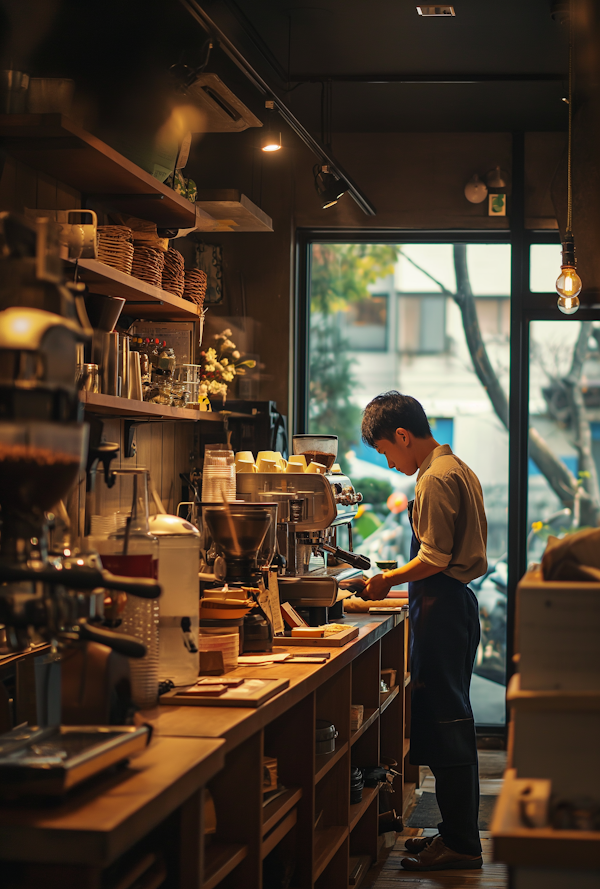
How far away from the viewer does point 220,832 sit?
2193mm

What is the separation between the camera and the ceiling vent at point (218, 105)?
336 centimetres

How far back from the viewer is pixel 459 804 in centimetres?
354

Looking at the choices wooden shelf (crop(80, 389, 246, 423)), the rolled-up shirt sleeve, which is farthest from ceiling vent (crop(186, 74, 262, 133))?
the rolled-up shirt sleeve

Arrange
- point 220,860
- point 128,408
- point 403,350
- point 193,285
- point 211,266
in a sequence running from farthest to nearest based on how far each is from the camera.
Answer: point 403,350, point 211,266, point 193,285, point 128,408, point 220,860

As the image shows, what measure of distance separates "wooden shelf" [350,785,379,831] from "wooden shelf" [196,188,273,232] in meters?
2.44

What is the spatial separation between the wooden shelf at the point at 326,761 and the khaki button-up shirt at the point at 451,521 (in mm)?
769

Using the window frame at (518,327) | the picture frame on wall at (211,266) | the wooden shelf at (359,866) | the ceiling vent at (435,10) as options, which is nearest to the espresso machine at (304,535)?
the wooden shelf at (359,866)

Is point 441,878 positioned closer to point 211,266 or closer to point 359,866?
point 359,866

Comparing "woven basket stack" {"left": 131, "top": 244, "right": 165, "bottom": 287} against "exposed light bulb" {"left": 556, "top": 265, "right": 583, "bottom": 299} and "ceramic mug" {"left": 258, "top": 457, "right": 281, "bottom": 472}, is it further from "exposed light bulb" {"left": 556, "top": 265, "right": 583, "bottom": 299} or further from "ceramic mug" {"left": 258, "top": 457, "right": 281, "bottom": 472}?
"exposed light bulb" {"left": 556, "top": 265, "right": 583, "bottom": 299}

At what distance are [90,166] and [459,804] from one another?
267 centimetres

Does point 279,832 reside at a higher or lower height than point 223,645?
lower

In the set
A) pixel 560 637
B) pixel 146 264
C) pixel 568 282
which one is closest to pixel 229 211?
pixel 146 264

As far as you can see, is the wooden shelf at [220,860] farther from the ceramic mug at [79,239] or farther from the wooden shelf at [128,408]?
the ceramic mug at [79,239]

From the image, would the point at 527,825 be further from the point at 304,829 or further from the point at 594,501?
the point at 594,501
